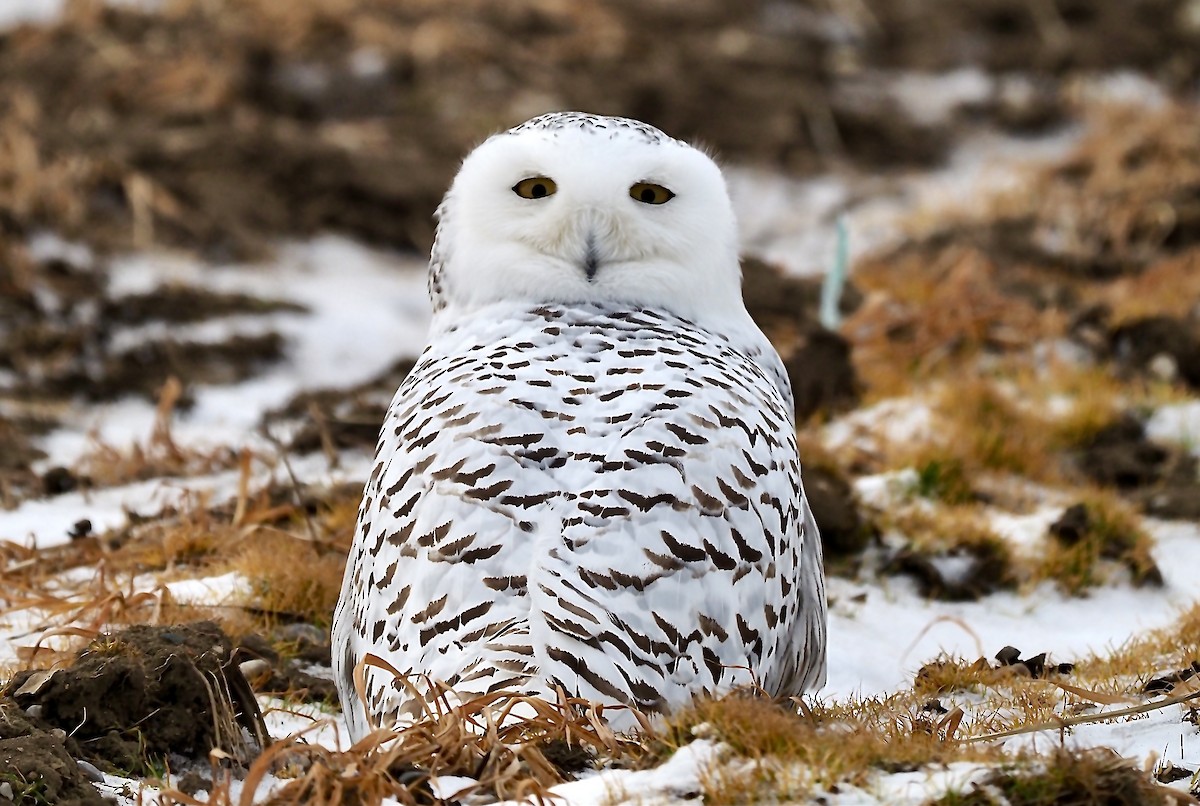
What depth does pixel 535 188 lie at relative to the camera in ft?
11.4

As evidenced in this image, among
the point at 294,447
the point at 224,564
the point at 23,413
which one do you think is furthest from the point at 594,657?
the point at 23,413

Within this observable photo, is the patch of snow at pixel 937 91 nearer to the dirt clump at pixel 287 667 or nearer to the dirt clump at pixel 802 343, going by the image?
the dirt clump at pixel 802 343

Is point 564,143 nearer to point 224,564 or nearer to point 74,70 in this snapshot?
point 224,564

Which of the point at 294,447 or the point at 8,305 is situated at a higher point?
the point at 8,305

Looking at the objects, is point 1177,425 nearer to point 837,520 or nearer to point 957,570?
point 957,570

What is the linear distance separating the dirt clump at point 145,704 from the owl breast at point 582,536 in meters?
0.28

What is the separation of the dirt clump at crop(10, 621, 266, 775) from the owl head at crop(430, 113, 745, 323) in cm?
111

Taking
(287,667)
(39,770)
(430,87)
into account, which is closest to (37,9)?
(430,87)

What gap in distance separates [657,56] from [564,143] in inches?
292

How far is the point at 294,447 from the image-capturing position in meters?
5.56

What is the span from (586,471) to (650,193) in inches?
34.0

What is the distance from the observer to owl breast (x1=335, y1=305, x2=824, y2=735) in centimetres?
276

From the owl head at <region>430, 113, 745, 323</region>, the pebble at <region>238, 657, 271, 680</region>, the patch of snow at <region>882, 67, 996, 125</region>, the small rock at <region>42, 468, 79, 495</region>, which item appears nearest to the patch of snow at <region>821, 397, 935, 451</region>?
the owl head at <region>430, 113, 745, 323</region>

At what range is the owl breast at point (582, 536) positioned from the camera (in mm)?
2762
